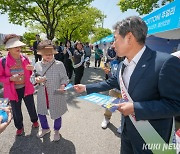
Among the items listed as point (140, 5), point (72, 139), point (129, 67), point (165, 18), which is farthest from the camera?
point (140, 5)

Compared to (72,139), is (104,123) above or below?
above

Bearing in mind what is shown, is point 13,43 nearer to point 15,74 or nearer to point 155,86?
point 15,74

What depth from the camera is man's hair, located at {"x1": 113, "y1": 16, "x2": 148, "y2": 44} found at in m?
1.55

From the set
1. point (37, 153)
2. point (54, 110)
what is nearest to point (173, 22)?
point (54, 110)

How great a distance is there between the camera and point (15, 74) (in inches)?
135

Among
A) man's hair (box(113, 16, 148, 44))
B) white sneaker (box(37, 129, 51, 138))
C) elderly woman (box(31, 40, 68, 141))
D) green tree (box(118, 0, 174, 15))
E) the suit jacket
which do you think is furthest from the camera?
green tree (box(118, 0, 174, 15))

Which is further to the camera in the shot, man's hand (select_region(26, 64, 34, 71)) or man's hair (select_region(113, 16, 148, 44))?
man's hand (select_region(26, 64, 34, 71))

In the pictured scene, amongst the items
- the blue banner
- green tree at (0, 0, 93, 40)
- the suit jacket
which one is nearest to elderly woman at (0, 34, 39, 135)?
the suit jacket

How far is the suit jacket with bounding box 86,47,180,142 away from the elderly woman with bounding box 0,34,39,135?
2.37 meters

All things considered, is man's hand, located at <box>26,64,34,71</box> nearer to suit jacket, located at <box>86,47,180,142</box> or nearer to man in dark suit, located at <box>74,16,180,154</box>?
man in dark suit, located at <box>74,16,180,154</box>

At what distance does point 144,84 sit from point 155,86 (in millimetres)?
84

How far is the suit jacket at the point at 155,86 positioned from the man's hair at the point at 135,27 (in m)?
0.14

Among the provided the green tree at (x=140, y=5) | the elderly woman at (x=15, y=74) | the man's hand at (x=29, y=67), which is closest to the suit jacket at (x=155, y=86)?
the man's hand at (x=29, y=67)

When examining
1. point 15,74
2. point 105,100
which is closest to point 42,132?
point 15,74
